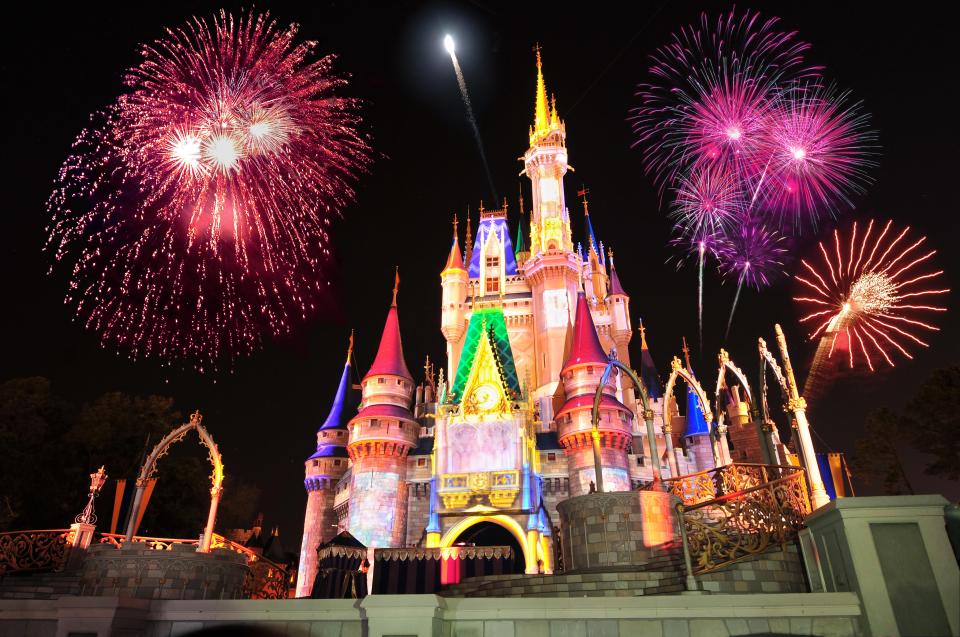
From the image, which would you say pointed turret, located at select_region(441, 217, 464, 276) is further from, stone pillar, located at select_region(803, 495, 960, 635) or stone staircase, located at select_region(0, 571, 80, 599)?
stone pillar, located at select_region(803, 495, 960, 635)

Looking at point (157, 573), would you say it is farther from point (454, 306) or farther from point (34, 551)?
point (454, 306)

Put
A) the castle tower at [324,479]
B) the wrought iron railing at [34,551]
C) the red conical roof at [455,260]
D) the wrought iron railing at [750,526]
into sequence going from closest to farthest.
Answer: the wrought iron railing at [750,526] < the wrought iron railing at [34,551] < the castle tower at [324,479] < the red conical roof at [455,260]

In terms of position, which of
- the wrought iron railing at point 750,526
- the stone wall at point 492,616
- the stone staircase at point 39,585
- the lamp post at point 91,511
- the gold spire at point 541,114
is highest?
the gold spire at point 541,114

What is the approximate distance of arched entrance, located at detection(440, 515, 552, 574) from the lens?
25.4 metres

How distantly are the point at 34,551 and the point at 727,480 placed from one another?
17.5m

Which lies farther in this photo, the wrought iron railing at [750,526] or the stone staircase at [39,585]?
the stone staircase at [39,585]

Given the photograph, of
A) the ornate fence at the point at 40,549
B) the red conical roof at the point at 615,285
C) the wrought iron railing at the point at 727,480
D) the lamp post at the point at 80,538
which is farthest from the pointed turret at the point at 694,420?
the lamp post at the point at 80,538

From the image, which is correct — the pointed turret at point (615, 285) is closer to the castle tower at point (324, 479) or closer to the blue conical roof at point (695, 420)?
the blue conical roof at point (695, 420)

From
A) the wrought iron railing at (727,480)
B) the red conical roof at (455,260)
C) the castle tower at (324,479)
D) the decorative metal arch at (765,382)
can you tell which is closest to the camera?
the wrought iron railing at (727,480)

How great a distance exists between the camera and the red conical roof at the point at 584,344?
30.2 metres

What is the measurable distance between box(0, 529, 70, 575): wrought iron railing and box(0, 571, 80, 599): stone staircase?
0.69 feet

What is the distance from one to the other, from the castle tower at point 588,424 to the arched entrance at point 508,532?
11.0 ft

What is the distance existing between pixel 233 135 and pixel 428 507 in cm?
1987

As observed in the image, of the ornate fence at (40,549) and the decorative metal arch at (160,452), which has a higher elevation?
the decorative metal arch at (160,452)
